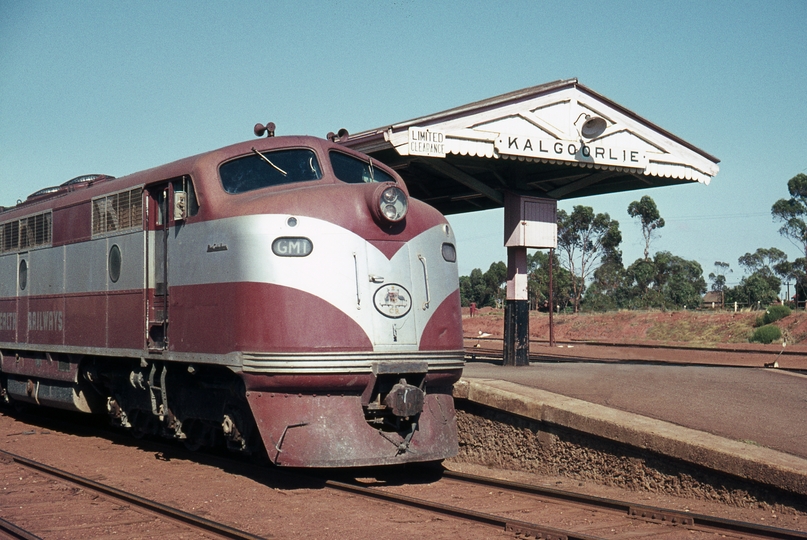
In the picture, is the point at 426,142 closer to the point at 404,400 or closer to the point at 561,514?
the point at 404,400

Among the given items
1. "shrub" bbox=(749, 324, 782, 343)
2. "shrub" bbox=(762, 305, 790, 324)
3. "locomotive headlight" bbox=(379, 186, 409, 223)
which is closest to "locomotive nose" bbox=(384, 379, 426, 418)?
"locomotive headlight" bbox=(379, 186, 409, 223)

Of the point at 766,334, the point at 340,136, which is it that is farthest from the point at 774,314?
the point at 340,136

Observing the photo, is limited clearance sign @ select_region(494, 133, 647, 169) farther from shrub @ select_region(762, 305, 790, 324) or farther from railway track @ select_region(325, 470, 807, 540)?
shrub @ select_region(762, 305, 790, 324)

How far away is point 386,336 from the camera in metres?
8.60

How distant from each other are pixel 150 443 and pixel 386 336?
520cm

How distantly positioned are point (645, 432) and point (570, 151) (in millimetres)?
7120

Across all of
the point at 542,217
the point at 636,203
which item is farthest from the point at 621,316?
the point at 542,217

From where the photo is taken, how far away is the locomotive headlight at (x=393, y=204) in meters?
8.70

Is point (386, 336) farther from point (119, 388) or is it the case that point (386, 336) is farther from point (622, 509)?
point (119, 388)

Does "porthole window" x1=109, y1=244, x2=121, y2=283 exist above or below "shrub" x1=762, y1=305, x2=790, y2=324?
above

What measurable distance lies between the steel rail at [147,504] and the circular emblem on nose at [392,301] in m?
2.70

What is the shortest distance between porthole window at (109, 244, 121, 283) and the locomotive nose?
4.34 m

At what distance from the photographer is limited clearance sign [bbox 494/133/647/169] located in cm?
1395

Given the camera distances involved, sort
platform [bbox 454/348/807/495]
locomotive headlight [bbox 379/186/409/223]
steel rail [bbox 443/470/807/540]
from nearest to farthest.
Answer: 1. steel rail [bbox 443/470/807/540]
2. platform [bbox 454/348/807/495]
3. locomotive headlight [bbox 379/186/409/223]
